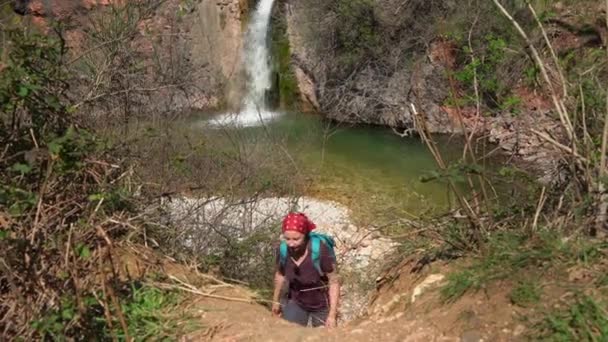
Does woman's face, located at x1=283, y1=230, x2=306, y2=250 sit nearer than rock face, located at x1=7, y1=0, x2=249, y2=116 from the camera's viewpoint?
Yes

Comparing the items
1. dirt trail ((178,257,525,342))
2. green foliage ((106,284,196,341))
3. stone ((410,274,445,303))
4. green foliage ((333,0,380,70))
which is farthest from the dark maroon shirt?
green foliage ((333,0,380,70))

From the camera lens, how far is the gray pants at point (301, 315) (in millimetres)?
4328

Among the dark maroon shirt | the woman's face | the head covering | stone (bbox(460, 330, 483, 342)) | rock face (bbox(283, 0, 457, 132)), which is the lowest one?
the dark maroon shirt

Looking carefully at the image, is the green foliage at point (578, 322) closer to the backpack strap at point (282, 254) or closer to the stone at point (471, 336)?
the stone at point (471, 336)

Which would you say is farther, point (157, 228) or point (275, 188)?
point (275, 188)

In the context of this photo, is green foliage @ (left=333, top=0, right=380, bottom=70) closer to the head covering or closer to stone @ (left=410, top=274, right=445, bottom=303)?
the head covering

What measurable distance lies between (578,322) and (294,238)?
1.90m

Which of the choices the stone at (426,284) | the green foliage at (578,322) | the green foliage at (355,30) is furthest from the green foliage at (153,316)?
the green foliage at (355,30)

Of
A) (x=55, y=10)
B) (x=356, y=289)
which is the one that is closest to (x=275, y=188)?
(x=356, y=289)

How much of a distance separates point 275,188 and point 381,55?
386 inches

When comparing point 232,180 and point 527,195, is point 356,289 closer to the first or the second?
point 232,180

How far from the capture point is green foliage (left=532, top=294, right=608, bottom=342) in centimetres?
261

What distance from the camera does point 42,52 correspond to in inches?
137

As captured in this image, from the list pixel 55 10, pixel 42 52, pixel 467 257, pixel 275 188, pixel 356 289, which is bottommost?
pixel 356 289
